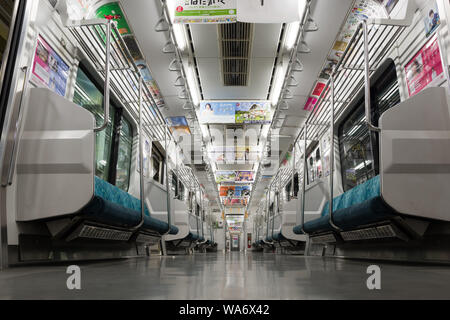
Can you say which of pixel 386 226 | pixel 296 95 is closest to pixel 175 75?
pixel 296 95

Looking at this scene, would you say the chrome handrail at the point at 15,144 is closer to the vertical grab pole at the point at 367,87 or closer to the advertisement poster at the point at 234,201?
the vertical grab pole at the point at 367,87

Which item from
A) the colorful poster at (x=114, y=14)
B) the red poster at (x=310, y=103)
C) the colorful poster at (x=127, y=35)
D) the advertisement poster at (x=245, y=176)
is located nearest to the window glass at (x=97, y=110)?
the colorful poster at (x=127, y=35)

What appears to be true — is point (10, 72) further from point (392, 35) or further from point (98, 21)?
point (392, 35)

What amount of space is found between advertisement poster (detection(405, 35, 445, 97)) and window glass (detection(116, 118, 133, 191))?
3.77 meters

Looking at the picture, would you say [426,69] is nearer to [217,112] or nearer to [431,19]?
[431,19]

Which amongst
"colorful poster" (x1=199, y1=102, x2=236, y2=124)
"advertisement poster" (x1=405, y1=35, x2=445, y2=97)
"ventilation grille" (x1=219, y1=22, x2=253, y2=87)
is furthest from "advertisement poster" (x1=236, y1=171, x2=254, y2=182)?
"advertisement poster" (x1=405, y1=35, x2=445, y2=97)

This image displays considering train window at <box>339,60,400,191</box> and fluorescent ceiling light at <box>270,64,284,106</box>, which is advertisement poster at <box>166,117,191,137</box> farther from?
train window at <box>339,60,400,191</box>

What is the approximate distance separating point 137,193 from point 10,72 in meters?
2.85

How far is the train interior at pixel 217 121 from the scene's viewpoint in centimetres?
179

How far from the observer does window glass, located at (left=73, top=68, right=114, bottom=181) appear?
3.73 metres

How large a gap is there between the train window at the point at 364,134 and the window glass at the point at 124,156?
331cm

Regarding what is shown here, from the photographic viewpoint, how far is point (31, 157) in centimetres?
220

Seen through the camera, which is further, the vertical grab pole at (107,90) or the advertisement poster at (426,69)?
the advertisement poster at (426,69)

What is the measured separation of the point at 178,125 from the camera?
8.44m
